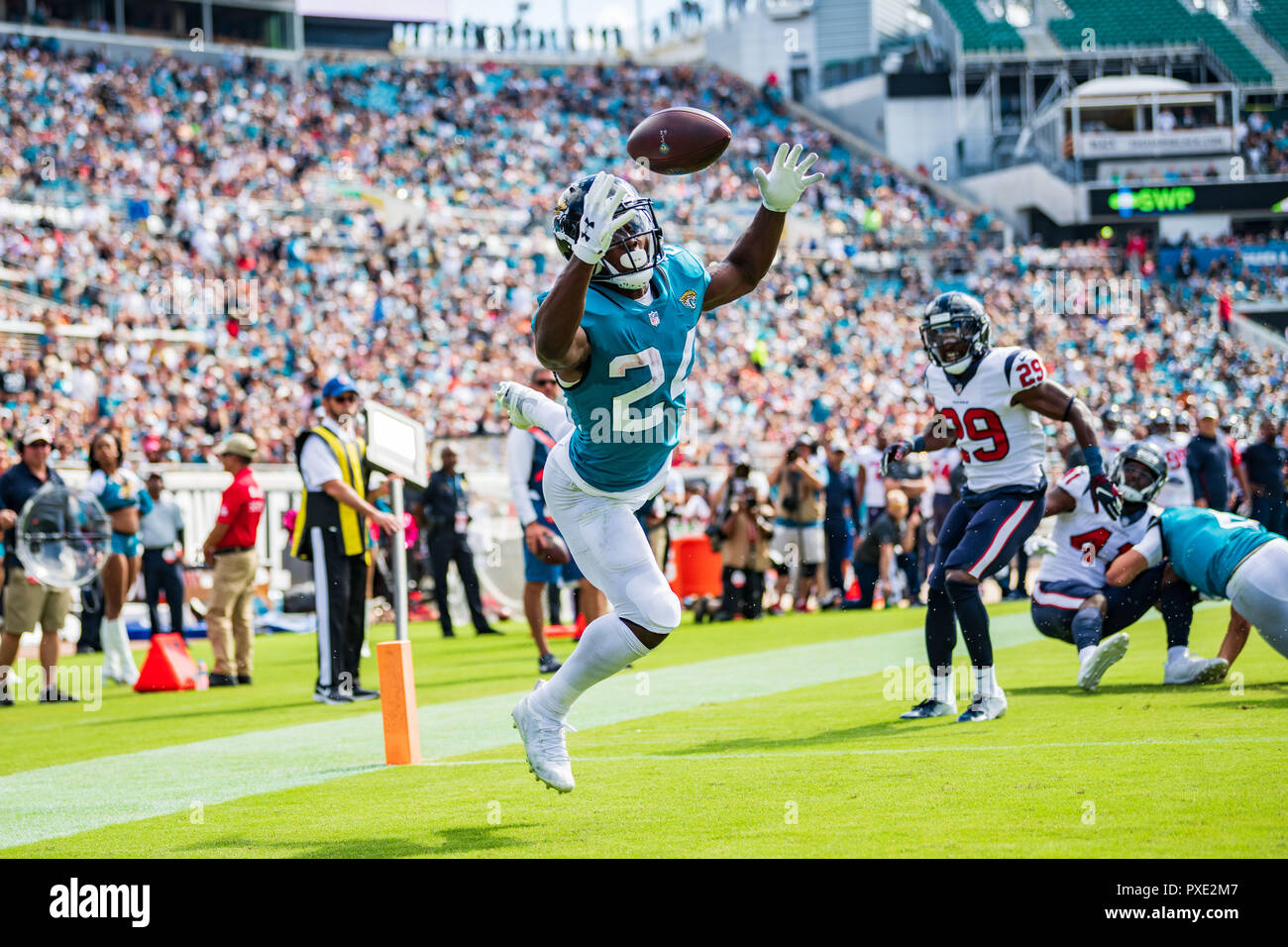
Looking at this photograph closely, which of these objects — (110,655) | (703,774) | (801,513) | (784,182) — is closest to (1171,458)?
(801,513)

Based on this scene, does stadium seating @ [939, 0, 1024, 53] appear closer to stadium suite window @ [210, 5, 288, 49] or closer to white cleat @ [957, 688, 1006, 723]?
stadium suite window @ [210, 5, 288, 49]

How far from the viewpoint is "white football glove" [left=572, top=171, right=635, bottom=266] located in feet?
15.2

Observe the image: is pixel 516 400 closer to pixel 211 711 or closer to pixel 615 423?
pixel 615 423

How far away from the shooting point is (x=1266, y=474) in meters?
16.8

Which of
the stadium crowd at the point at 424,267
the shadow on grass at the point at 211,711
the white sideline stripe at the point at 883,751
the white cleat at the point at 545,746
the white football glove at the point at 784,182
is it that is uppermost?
the stadium crowd at the point at 424,267

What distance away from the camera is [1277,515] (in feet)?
56.3

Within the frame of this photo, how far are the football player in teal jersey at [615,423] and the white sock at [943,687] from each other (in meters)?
2.48

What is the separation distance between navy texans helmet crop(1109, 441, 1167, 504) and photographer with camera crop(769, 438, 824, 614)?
8.44m

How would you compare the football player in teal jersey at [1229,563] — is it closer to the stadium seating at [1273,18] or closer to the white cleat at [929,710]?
the white cleat at [929,710]

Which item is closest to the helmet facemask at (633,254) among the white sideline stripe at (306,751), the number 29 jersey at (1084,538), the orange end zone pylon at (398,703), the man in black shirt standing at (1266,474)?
the orange end zone pylon at (398,703)

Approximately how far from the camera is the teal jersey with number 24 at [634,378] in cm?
507

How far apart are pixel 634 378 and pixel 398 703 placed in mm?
2153

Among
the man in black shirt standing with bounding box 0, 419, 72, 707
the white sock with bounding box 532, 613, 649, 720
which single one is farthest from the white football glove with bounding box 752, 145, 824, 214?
the man in black shirt standing with bounding box 0, 419, 72, 707

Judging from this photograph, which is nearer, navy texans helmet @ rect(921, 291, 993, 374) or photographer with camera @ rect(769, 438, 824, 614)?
navy texans helmet @ rect(921, 291, 993, 374)
